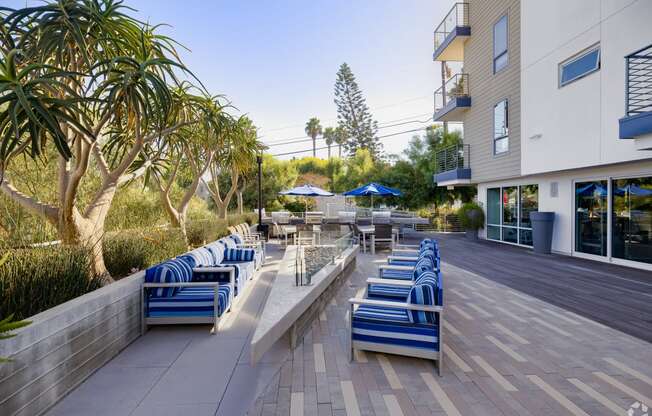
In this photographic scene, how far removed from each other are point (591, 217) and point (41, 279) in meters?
11.0

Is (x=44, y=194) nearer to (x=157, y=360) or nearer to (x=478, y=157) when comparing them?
(x=157, y=360)

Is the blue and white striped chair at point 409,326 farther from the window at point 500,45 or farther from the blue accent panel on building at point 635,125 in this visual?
the window at point 500,45

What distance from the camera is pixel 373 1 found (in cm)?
1357

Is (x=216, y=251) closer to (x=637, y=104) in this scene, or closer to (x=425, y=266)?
(x=425, y=266)

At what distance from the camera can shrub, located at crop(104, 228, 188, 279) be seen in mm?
5082

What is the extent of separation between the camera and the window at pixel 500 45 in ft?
39.4

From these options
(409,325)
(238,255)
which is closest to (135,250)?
(238,255)

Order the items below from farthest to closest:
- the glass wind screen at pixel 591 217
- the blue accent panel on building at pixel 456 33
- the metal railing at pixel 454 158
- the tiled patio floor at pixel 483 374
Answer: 1. the metal railing at pixel 454 158
2. the blue accent panel on building at pixel 456 33
3. the glass wind screen at pixel 591 217
4. the tiled patio floor at pixel 483 374

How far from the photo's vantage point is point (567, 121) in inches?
360

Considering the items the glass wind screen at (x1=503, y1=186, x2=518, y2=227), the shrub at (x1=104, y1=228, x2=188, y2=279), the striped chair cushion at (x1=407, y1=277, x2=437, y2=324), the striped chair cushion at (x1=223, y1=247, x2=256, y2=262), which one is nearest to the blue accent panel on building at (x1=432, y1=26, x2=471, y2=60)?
the glass wind screen at (x1=503, y1=186, x2=518, y2=227)

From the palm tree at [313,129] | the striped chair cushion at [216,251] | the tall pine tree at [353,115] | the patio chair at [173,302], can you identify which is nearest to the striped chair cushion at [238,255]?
the striped chair cushion at [216,251]

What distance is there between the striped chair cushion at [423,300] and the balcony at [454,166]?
12370mm

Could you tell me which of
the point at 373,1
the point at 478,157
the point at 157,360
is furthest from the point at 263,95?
the point at 157,360

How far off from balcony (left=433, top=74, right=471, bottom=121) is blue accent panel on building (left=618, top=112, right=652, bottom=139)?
788 centimetres
